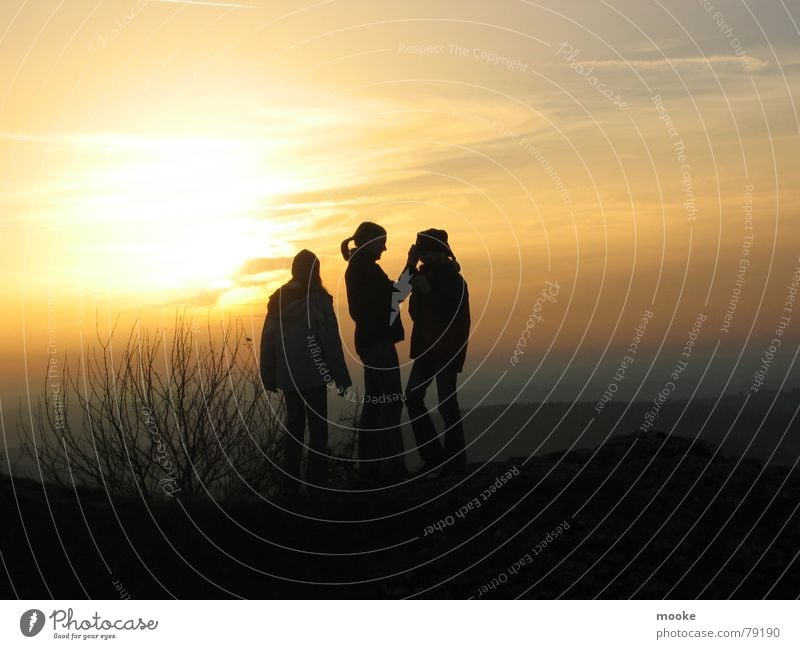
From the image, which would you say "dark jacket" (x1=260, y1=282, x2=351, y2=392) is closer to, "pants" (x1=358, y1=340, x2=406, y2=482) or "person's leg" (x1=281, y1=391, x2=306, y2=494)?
"person's leg" (x1=281, y1=391, x2=306, y2=494)

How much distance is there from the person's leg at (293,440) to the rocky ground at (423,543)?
33 centimetres

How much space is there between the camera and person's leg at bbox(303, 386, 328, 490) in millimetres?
15820

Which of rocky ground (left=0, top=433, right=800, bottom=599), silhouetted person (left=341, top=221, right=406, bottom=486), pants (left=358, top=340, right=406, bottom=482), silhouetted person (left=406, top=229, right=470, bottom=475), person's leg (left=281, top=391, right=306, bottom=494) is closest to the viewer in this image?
rocky ground (left=0, top=433, right=800, bottom=599)

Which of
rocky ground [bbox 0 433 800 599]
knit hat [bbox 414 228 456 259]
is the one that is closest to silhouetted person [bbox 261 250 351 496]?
rocky ground [bbox 0 433 800 599]

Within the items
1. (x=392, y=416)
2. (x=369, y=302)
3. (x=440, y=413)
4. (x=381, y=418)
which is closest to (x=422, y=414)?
(x=440, y=413)

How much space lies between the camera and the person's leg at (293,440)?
15750 mm

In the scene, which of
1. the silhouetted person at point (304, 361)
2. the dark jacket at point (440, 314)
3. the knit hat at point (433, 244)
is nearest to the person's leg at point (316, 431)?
the silhouetted person at point (304, 361)

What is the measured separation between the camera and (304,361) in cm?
1589

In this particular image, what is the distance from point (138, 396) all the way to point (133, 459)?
72 centimetres

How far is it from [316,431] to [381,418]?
1090 mm

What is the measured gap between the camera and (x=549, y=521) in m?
15.1

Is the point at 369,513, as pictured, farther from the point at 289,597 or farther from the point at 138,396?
the point at 138,396

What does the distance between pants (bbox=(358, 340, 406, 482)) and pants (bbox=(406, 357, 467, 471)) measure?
0.21 m
